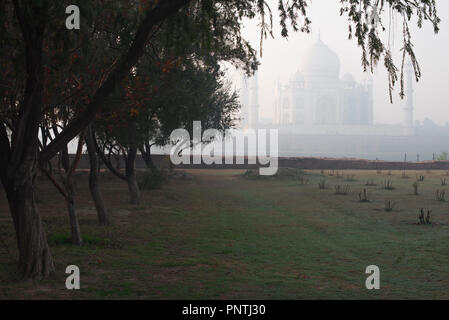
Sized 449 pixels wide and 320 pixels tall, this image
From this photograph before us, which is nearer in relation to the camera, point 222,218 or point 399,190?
point 222,218

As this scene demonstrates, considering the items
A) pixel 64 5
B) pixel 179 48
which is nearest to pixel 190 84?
pixel 179 48

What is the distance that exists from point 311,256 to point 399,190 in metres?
15.4

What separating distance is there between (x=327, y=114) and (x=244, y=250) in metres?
139

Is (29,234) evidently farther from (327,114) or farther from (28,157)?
(327,114)

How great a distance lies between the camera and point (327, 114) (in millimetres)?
147000

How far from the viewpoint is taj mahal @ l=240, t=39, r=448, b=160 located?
13262 cm

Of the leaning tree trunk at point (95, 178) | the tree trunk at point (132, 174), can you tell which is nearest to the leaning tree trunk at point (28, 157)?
the leaning tree trunk at point (95, 178)

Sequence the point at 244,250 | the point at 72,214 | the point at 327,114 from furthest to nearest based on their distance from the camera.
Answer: the point at 327,114 < the point at 244,250 < the point at 72,214

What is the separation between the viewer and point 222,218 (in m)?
15.9

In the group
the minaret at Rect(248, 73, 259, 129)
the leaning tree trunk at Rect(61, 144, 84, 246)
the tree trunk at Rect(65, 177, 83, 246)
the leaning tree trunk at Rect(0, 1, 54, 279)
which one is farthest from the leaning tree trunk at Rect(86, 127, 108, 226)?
the minaret at Rect(248, 73, 259, 129)

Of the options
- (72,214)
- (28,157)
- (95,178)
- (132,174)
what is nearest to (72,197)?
(72,214)

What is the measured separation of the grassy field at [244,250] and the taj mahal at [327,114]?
372 ft

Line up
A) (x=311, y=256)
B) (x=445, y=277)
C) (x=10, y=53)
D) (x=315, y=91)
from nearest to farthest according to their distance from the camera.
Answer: (x=445, y=277), (x=10, y=53), (x=311, y=256), (x=315, y=91)

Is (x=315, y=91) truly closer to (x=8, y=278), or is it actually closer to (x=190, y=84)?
(x=190, y=84)
